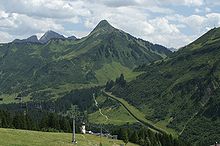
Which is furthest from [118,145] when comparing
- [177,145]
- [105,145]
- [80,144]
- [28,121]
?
[177,145]

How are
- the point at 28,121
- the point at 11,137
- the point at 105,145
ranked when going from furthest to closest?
1. the point at 28,121
2. the point at 105,145
3. the point at 11,137

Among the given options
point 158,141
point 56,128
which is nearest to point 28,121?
point 56,128

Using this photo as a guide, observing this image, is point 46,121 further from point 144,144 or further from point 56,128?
point 144,144

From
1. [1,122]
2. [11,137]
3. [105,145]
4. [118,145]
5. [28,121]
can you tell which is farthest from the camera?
[28,121]

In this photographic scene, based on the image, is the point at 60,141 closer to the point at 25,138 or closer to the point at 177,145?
the point at 25,138

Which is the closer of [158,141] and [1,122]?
[1,122]

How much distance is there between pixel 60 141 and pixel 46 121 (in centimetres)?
6952

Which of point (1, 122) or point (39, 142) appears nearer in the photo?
point (39, 142)

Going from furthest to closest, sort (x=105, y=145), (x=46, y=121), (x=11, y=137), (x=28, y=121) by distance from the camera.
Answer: (x=46, y=121) → (x=28, y=121) → (x=105, y=145) → (x=11, y=137)

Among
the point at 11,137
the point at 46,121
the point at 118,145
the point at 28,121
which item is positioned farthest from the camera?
the point at 46,121

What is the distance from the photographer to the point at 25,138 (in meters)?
90.4

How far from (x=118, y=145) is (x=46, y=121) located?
4707 cm

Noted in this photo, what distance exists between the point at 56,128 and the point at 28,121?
38.1 feet

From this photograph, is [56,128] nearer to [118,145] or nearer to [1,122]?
[1,122]
